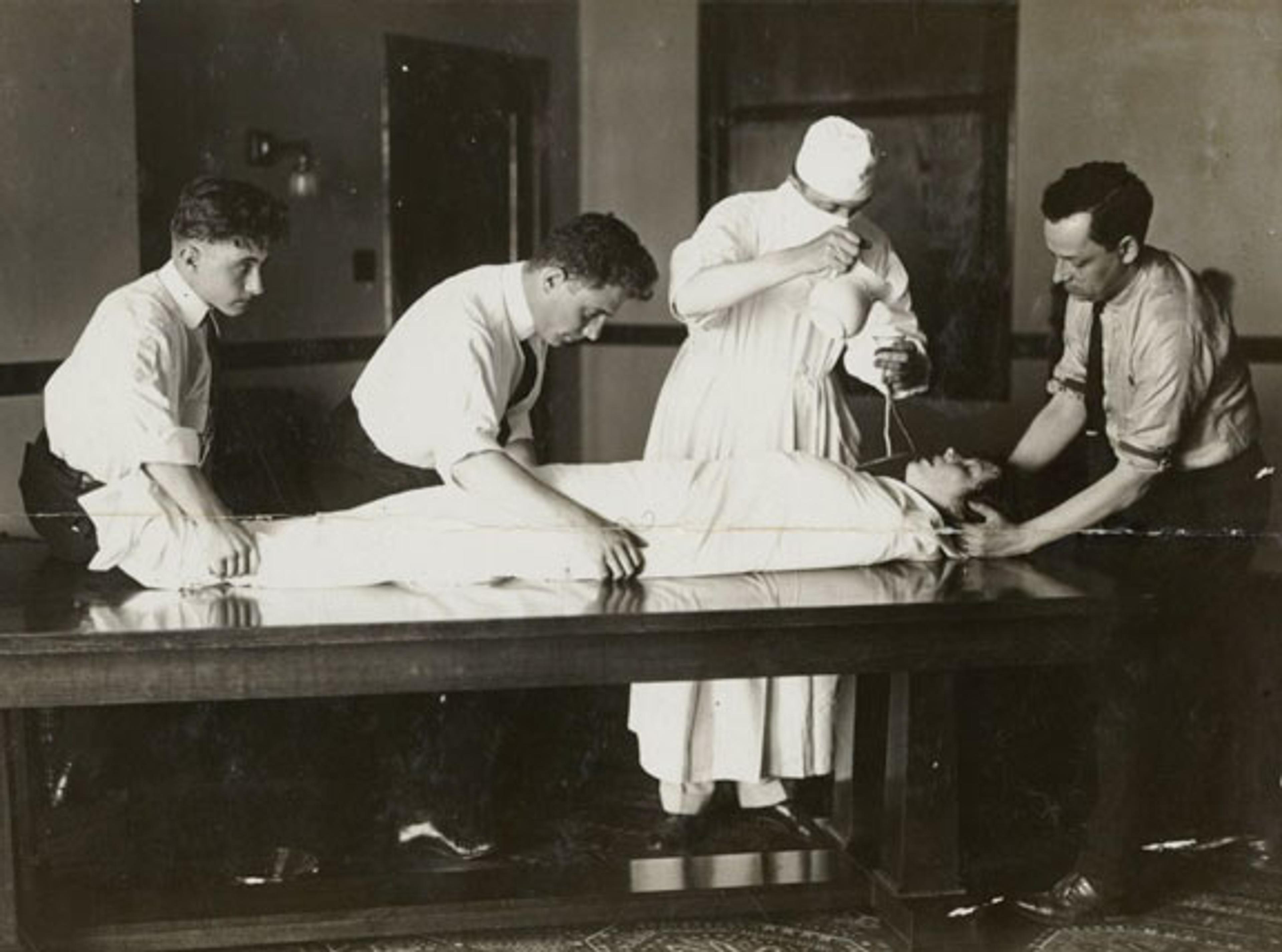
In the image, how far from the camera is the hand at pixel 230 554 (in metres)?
2.35

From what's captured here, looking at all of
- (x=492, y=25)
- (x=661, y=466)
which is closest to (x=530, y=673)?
(x=661, y=466)

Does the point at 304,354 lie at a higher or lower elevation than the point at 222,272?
lower

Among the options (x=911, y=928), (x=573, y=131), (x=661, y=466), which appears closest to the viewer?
(x=911, y=928)

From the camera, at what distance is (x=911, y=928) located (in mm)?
2344

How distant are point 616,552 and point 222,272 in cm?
85

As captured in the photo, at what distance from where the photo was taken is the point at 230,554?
→ 7.72 ft

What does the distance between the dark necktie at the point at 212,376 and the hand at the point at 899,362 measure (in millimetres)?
1201

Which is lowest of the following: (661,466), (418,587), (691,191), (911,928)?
(911,928)

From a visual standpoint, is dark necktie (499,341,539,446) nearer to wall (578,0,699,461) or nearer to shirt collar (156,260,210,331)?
wall (578,0,699,461)

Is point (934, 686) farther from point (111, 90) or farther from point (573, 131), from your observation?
point (111, 90)

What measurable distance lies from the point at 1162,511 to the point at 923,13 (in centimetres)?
115

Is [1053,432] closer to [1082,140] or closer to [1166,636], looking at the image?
[1166,636]

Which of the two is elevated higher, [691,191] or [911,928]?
[691,191]

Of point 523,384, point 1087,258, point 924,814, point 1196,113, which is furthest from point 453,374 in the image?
point 1196,113
